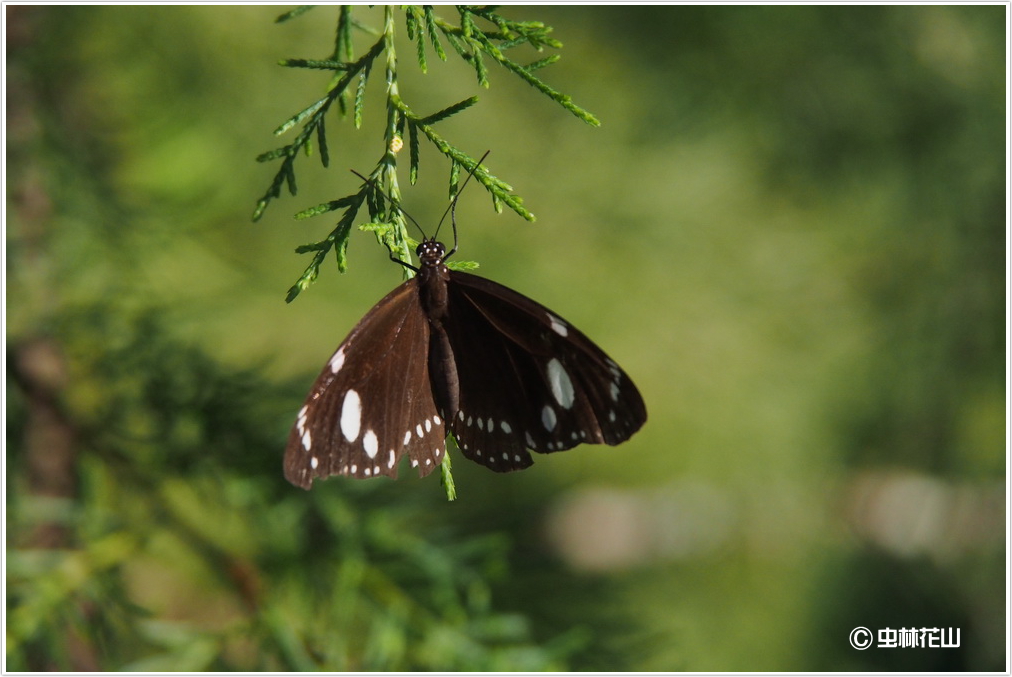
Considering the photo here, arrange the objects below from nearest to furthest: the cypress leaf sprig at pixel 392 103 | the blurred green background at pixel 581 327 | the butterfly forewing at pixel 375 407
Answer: the cypress leaf sprig at pixel 392 103 → the butterfly forewing at pixel 375 407 → the blurred green background at pixel 581 327

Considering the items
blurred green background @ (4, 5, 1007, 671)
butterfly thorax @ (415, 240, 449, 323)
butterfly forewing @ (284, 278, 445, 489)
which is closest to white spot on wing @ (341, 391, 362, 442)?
butterfly forewing @ (284, 278, 445, 489)

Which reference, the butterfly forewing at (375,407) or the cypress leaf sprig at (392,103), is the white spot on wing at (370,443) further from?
the cypress leaf sprig at (392,103)

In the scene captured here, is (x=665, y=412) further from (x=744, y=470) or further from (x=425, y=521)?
(x=425, y=521)

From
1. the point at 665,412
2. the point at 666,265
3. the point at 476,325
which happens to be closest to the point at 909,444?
the point at 665,412

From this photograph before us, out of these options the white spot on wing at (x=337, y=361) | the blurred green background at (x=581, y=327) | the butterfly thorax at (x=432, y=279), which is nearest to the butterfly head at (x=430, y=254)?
the butterfly thorax at (x=432, y=279)

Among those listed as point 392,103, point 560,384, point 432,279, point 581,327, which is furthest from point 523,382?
point 581,327

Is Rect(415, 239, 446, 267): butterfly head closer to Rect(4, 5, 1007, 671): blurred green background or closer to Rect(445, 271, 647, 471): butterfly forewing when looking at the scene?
Rect(445, 271, 647, 471): butterfly forewing

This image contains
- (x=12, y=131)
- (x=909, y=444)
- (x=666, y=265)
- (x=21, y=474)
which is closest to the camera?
(x=21, y=474)
